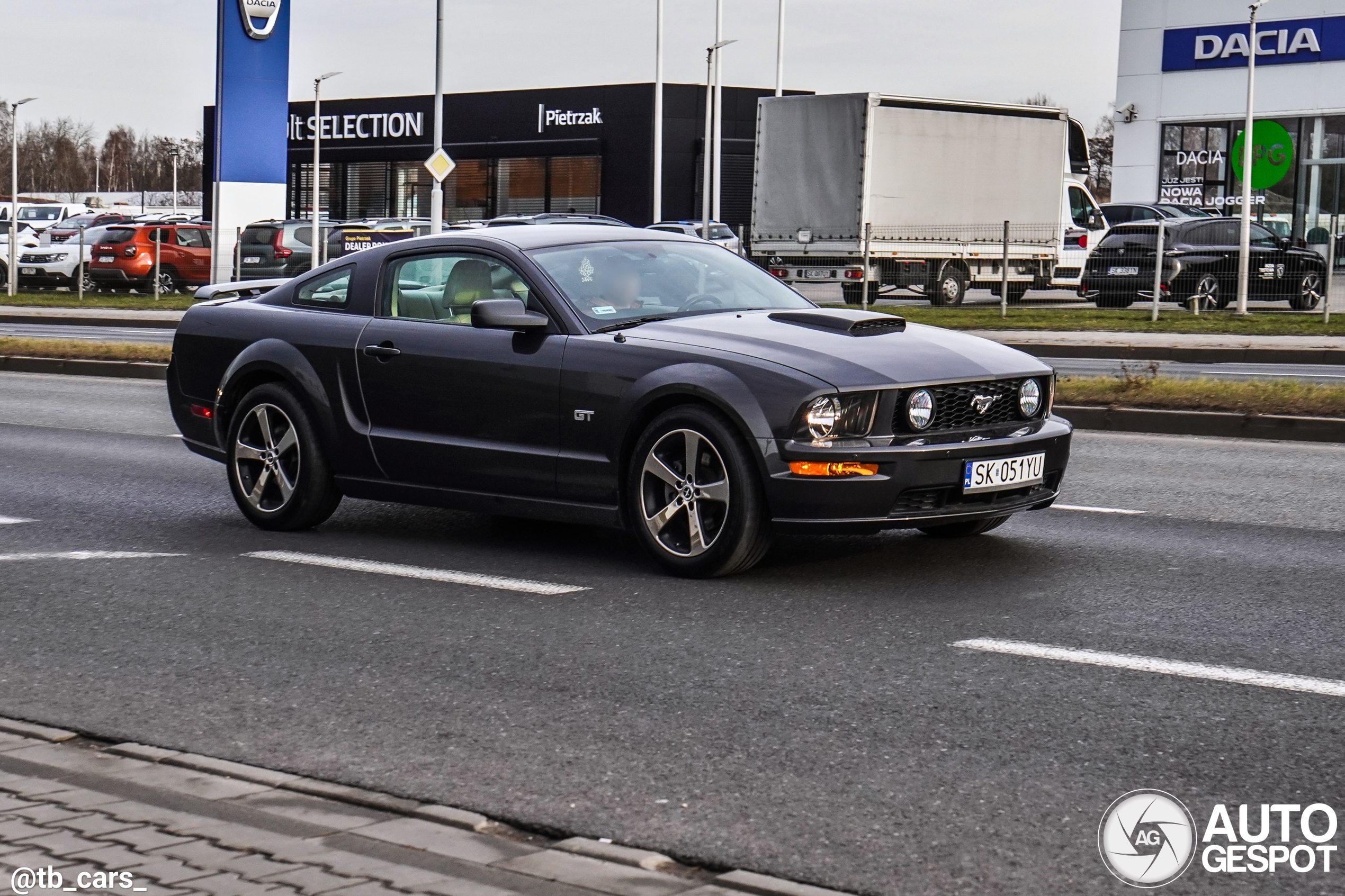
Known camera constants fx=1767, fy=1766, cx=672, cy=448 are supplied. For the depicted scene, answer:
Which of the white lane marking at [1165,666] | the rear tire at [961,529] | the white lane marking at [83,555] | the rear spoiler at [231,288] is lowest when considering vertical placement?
the white lane marking at [83,555]

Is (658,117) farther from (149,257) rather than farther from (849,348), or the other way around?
(849,348)

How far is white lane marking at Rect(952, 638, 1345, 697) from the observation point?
17.4 feet

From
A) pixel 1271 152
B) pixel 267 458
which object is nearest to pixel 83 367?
pixel 267 458

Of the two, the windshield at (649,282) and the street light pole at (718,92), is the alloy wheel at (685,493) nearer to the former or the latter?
the windshield at (649,282)

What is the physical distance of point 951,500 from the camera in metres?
6.99

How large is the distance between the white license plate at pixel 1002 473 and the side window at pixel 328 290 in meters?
3.21

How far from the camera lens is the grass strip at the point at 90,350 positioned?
65.2ft

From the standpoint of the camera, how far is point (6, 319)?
30.6 m

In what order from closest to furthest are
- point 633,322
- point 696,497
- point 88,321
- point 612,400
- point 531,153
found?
point 696,497 → point 612,400 → point 633,322 → point 88,321 → point 531,153

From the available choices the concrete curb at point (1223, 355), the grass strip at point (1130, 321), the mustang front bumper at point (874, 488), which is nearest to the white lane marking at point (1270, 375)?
the concrete curb at point (1223, 355)

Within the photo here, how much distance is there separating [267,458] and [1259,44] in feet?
131

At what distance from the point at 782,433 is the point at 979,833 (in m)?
2.92

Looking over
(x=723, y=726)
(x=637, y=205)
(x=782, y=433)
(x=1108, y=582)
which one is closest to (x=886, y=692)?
(x=723, y=726)

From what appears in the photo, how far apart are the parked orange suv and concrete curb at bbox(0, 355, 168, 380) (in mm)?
16587
